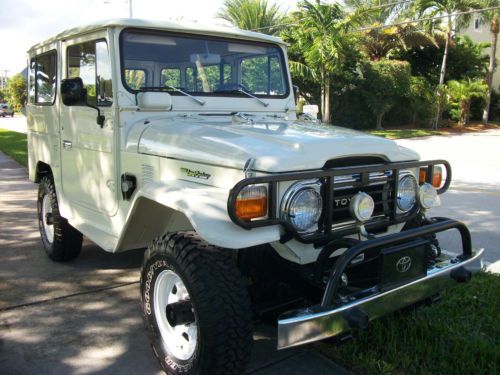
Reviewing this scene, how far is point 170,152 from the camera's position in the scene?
10.0 ft

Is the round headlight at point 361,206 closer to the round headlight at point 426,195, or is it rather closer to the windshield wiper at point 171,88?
the round headlight at point 426,195

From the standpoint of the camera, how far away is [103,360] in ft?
10.0

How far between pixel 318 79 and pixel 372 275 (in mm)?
18476

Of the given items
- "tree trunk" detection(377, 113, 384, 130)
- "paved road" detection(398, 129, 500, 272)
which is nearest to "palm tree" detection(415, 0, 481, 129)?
"tree trunk" detection(377, 113, 384, 130)

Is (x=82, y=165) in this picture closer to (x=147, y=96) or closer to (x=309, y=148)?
(x=147, y=96)

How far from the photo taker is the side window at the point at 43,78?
4.51 metres

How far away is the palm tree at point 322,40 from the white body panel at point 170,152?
52.4 ft

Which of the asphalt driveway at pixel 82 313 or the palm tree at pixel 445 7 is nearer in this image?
the asphalt driveway at pixel 82 313

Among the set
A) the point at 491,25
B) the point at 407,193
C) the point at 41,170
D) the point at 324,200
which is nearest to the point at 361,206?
the point at 324,200

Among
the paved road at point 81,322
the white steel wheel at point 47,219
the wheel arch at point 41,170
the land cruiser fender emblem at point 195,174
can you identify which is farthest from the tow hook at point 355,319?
the wheel arch at point 41,170

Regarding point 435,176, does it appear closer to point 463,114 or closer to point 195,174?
point 195,174

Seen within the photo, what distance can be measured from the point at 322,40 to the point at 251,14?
30.9ft

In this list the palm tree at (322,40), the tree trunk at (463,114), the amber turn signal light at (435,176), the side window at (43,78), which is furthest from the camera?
the tree trunk at (463,114)

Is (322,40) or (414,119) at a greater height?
(322,40)
